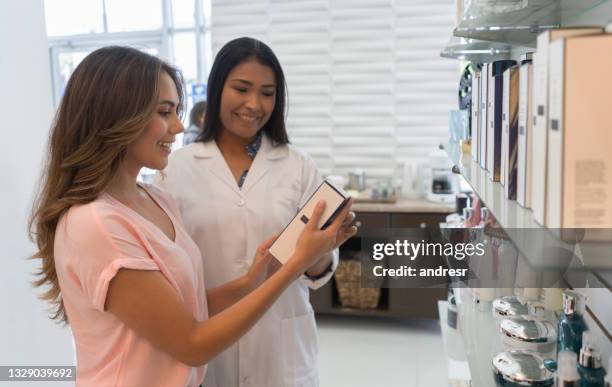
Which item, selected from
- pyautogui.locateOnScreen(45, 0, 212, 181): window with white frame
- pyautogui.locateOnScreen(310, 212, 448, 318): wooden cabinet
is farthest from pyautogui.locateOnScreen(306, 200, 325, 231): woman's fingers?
pyautogui.locateOnScreen(45, 0, 212, 181): window with white frame

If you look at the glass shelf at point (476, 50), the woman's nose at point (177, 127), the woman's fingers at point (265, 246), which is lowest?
the woman's fingers at point (265, 246)

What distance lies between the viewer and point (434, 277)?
136cm

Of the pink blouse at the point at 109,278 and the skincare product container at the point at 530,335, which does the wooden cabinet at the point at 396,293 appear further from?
the pink blouse at the point at 109,278

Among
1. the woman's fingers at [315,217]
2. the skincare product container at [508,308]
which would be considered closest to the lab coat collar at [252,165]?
the woman's fingers at [315,217]

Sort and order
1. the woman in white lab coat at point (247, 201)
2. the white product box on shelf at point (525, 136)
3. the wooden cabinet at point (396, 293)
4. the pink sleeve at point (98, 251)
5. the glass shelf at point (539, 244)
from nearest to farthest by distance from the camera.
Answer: the glass shelf at point (539, 244) < the white product box on shelf at point (525, 136) < the pink sleeve at point (98, 251) < the woman in white lab coat at point (247, 201) < the wooden cabinet at point (396, 293)

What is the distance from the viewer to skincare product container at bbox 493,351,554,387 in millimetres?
1162

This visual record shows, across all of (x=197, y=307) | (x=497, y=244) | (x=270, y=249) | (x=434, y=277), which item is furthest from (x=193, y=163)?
(x=497, y=244)

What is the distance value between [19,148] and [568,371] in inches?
92.1

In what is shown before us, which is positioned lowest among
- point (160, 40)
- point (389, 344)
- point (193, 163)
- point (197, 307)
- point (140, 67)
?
point (389, 344)

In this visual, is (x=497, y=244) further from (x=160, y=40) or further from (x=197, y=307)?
(x=160, y=40)

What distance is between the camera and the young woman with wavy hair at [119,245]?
1132 mm

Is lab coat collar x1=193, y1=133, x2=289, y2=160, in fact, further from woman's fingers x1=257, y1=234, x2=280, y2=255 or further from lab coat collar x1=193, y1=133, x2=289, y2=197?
woman's fingers x1=257, y1=234, x2=280, y2=255

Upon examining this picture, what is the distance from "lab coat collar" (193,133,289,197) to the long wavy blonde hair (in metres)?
0.56

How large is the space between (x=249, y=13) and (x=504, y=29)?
10.1 ft
